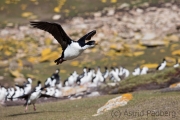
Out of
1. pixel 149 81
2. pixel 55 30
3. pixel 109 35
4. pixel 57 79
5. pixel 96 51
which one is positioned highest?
pixel 109 35

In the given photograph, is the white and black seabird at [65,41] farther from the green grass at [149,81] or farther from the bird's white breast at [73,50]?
the green grass at [149,81]

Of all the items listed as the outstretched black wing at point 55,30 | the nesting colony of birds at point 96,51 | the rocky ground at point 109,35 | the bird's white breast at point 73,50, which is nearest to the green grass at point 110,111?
the bird's white breast at point 73,50

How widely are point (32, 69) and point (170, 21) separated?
2171cm

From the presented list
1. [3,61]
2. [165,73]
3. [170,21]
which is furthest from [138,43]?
[165,73]

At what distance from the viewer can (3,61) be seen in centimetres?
5225

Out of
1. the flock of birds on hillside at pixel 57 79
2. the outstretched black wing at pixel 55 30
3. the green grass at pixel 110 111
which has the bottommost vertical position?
the green grass at pixel 110 111

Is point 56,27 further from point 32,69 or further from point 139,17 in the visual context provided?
point 139,17

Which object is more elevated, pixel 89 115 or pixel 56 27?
pixel 56 27
